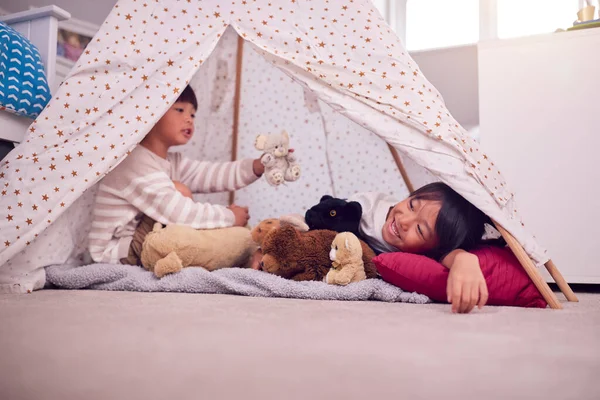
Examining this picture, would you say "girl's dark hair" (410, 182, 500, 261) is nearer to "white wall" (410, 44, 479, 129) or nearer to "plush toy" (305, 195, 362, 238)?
"plush toy" (305, 195, 362, 238)

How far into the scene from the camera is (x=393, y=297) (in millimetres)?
1106

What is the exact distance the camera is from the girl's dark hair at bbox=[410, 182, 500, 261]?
1182 mm

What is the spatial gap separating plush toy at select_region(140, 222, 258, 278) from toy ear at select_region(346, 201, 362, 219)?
325 millimetres

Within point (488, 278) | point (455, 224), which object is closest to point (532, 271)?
point (488, 278)

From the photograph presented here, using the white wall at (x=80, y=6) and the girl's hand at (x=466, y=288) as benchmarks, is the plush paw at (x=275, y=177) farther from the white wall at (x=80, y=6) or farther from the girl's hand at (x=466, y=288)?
the white wall at (x=80, y=6)

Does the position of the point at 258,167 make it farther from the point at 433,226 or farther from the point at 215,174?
the point at 433,226

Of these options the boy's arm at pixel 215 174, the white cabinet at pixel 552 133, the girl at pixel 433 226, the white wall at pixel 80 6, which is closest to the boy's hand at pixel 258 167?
the boy's arm at pixel 215 174

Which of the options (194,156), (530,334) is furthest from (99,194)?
(530,334)

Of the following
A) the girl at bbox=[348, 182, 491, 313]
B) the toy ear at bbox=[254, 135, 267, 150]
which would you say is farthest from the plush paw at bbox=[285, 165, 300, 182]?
the girl at bbox=[348, 182, 491, 313]

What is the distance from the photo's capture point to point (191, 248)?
131cm

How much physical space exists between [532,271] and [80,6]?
2145mm

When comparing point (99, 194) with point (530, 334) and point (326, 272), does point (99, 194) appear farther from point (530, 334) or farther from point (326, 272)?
point (530, 334)

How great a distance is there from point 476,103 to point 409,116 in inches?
48.7

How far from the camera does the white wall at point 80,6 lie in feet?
6.87
